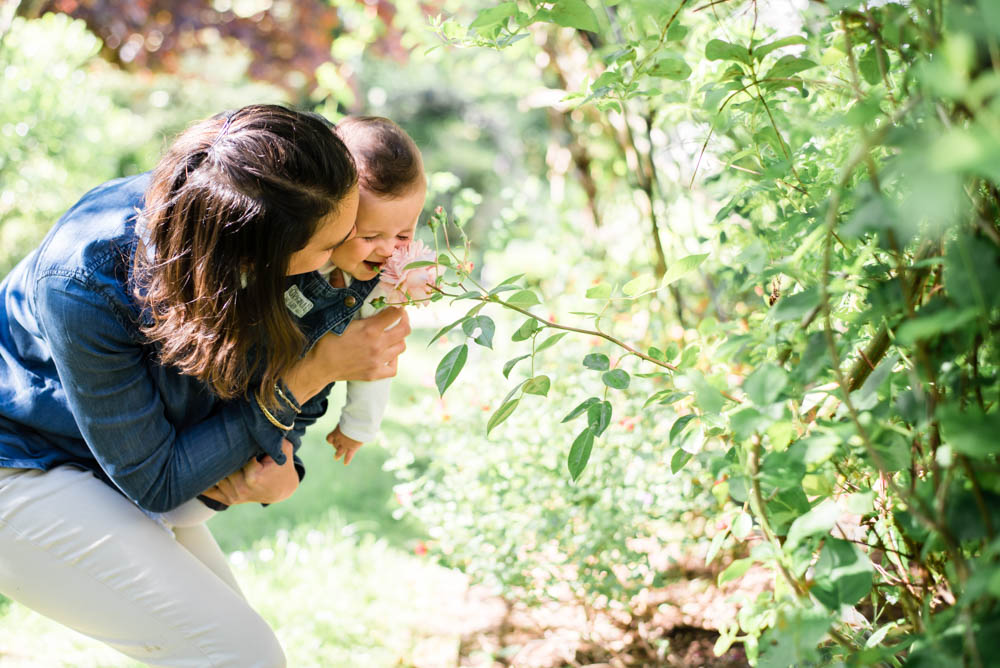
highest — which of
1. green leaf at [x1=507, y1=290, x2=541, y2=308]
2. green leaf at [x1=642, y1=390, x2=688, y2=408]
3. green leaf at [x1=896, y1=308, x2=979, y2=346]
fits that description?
green leaf at [x1=896, y1=308, x2=979, y2=346]

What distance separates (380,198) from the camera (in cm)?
151

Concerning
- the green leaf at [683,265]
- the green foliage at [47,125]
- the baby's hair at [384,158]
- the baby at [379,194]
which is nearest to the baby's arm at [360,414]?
the baby at [379,194]

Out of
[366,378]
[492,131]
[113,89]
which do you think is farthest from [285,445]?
[492,131]

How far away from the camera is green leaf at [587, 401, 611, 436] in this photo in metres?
1.06

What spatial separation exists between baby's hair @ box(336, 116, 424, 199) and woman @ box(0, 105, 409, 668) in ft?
0.67

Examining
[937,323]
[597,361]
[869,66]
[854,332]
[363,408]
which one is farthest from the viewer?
[363,408]

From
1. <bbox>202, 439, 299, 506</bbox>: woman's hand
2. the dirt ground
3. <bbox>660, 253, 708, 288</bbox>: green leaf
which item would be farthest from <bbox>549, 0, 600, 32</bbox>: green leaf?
the dirt ground

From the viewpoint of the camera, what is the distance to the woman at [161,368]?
3.99 ft

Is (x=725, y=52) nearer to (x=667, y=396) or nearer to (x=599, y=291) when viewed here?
(x=599, y=291)

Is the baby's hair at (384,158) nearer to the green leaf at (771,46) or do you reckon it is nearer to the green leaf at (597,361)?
the green leaf at (597,361)

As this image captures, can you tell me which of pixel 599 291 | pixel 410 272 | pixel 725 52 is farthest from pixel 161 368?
pixel 725 52

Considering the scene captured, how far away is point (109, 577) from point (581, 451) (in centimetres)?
79

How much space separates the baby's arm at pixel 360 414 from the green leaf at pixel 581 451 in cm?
78

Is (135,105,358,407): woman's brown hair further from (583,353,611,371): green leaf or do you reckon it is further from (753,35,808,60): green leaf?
(753,35,808,60): green leaf
